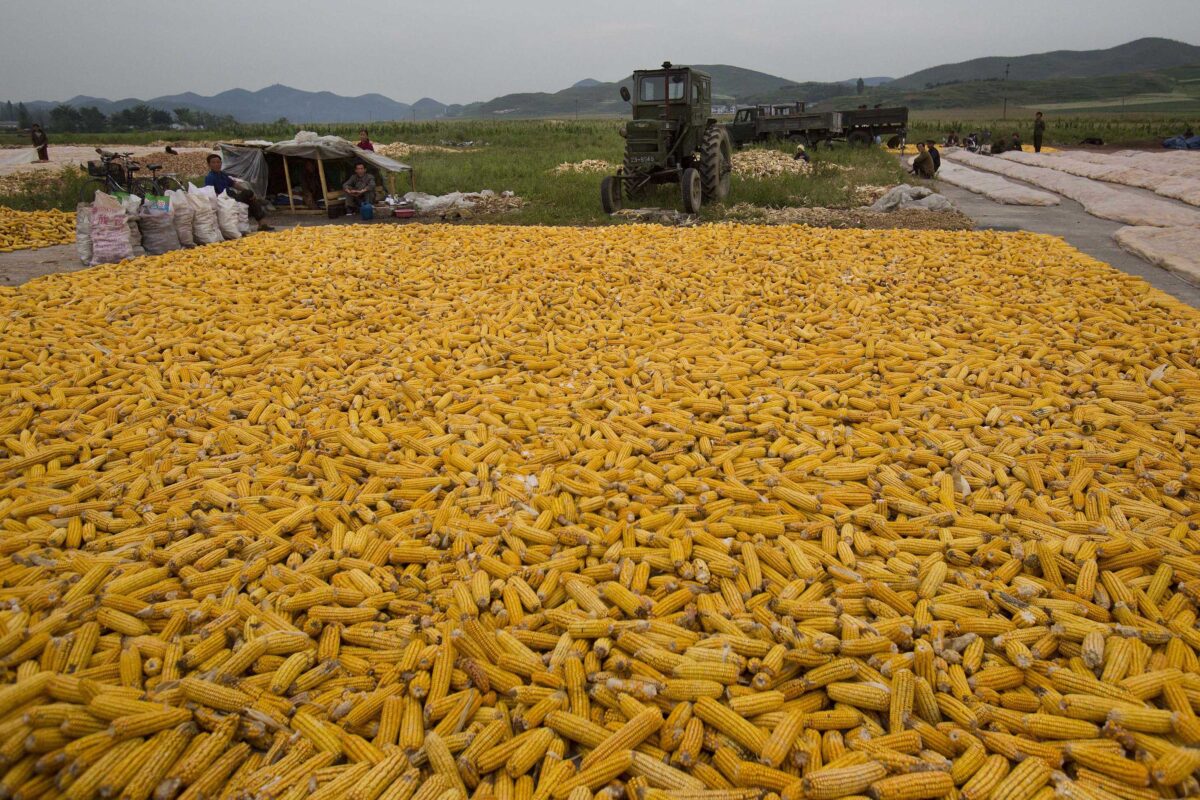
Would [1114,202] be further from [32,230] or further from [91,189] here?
[91,189]

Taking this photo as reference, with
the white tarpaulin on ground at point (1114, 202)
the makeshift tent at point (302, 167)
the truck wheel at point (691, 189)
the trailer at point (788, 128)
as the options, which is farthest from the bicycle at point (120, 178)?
the trailer at point (788, 128)

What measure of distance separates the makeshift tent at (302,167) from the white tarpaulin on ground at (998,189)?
16.0m

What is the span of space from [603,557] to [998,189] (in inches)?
760

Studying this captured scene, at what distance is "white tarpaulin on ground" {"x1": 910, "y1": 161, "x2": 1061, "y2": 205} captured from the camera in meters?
16.0

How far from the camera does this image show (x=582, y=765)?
2199 mm

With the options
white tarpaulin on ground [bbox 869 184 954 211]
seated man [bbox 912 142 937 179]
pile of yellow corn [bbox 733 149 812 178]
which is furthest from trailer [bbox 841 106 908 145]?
white tarpaulin on ground [bbox 869 184 954 211]

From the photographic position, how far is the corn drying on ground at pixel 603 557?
7.27ft

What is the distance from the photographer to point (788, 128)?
29.8 m

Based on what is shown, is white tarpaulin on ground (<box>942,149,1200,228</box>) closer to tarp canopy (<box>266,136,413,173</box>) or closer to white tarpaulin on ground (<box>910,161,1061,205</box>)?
white tarpaulin on ground (<box>910,161,1061,205</box>)

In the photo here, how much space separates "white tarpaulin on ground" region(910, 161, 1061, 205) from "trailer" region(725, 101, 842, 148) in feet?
26.0

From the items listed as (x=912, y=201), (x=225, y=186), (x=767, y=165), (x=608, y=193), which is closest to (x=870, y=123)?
(x=767, y=165)

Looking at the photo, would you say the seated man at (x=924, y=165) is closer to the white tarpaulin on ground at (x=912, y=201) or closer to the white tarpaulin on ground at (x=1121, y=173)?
the white tarpaulin on ground at (x=1121, y=173)

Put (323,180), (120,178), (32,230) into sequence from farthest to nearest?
(323,180) → (32,230) → (120,178)

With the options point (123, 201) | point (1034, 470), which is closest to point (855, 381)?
point (1034, 470)
